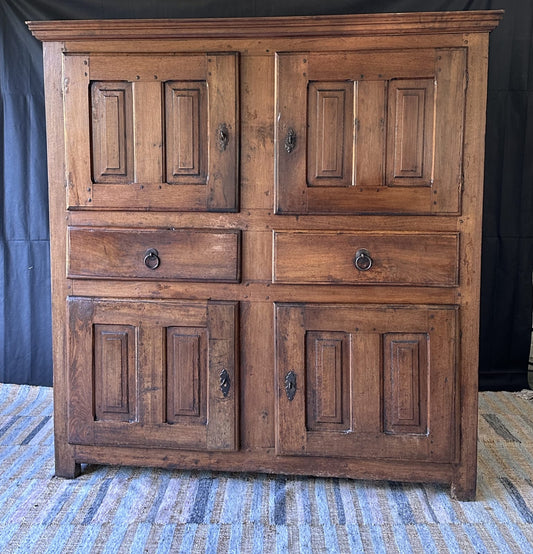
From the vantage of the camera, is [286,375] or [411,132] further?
[286,375]

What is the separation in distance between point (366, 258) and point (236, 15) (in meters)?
1.45

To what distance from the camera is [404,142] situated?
1.94 metres

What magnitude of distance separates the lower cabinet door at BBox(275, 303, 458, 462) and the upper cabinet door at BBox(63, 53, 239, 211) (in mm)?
517

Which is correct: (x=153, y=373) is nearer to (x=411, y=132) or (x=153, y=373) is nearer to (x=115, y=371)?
(x=115, y=371)

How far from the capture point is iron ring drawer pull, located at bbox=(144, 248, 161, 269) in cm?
203

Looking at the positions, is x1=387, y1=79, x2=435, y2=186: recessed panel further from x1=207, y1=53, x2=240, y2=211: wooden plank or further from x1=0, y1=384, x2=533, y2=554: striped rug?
x1=0, y1=384, x2=533, y2=554: striped rug

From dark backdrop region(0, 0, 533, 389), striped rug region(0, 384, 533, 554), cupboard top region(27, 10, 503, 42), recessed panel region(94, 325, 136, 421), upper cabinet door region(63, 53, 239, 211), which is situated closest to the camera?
striped rug region(0, 384, 533, 554)

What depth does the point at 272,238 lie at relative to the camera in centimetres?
201

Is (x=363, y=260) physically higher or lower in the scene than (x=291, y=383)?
higher

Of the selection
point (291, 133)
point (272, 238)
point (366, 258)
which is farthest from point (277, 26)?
point (366, 258)

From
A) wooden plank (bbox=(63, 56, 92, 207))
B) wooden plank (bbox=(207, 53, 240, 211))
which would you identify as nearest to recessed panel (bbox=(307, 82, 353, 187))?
wooden plank (bbox=(207, 53, 240, 211))

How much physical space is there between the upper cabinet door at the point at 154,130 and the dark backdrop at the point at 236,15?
3.14 feet


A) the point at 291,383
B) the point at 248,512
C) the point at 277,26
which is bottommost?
the point at 248,512

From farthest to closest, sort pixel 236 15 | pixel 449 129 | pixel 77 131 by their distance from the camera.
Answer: pixel 236 15 < pixel 77 131 < pixel 449 129
